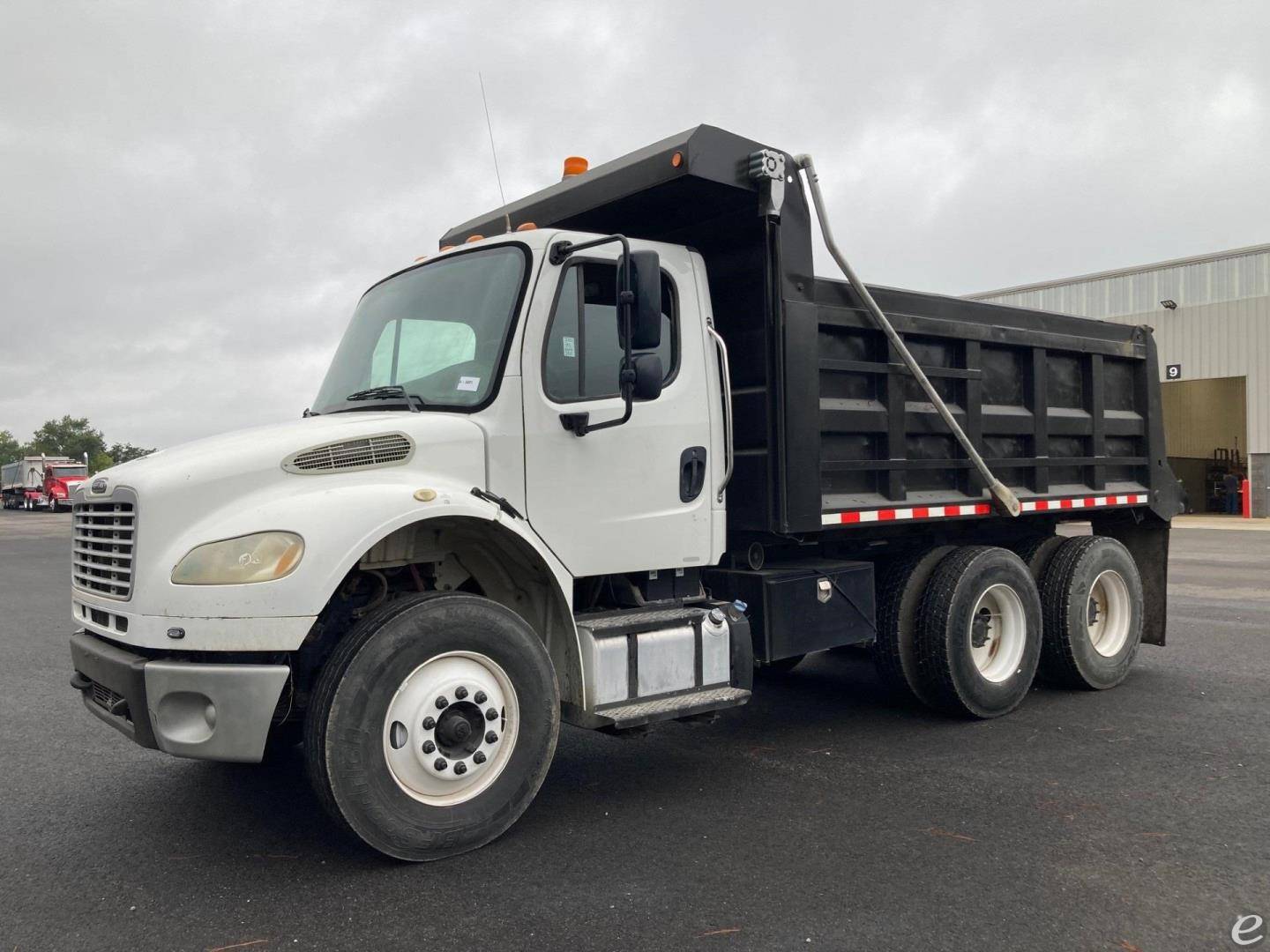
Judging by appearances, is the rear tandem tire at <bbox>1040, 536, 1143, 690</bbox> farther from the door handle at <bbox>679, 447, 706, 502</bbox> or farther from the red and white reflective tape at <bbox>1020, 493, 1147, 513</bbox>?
the door handle at <bbox>679, 447, 706, 502</bbox>

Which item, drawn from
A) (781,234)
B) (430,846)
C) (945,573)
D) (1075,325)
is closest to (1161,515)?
(1075,325)

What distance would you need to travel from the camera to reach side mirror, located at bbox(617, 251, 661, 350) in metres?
4.46

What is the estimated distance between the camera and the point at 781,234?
18.0ft

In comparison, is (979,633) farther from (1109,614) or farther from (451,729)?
(451,729)

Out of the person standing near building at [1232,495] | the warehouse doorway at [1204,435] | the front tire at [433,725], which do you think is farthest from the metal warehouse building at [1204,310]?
the front tire at [433,725]

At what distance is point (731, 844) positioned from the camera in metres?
4.35

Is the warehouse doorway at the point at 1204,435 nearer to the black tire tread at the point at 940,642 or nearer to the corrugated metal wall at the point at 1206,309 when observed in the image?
the corrugated metal wall at the point at 1206,309

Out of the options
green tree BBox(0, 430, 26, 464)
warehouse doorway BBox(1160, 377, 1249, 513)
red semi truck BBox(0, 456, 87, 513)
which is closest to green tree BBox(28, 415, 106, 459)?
A: green tree BBox(0, 430, 26, 464)

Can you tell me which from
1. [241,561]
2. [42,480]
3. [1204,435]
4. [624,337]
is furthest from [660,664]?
[42,480]

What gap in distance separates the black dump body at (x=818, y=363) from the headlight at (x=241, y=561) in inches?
99.7

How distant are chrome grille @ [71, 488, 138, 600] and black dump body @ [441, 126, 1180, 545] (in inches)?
109

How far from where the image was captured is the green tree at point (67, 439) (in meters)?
119

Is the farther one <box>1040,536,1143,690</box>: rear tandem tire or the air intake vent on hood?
<box>1040,536,1143,690</box>: rear tandem tire

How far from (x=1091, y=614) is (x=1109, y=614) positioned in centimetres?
26
